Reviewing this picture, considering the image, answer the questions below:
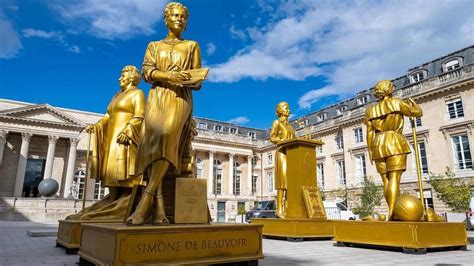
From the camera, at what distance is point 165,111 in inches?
166

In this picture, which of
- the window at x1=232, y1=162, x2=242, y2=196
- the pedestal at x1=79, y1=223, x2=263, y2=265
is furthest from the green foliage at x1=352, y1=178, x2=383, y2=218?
the window at x1=232, y1=162, x2=242, y2=196

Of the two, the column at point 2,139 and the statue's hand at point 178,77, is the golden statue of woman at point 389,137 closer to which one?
the statue's hand at point 178,77

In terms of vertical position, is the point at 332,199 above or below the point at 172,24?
below

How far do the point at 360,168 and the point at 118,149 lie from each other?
1261 inches

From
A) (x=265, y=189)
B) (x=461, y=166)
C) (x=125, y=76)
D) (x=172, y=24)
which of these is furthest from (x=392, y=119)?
(x=265, y=189)

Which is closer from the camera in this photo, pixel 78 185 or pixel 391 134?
pixel 391 134

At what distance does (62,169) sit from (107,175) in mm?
40409

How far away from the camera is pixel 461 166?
25656mm

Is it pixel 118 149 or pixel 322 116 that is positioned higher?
pixel 322 116

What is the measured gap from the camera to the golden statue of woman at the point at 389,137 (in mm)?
7309

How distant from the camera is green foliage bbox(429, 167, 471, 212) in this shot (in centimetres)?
2294

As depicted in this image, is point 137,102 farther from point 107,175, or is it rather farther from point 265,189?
point 265,189

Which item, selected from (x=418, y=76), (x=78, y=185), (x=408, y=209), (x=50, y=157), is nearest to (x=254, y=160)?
(x=78, y=185)

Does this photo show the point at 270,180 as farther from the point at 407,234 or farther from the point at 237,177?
the point at 407,234
